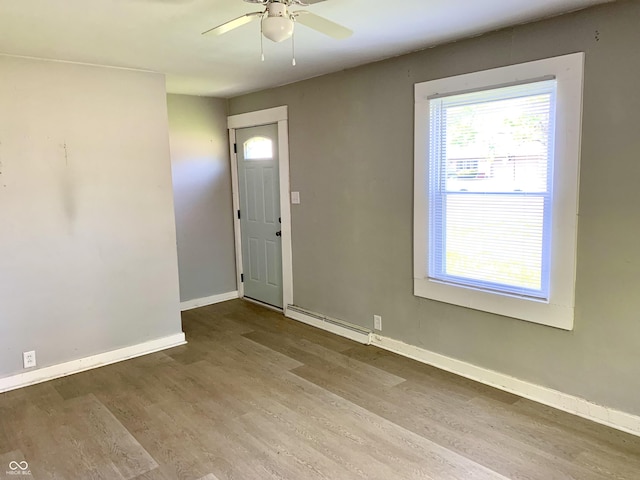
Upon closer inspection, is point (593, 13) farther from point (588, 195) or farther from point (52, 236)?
point (52, 236)

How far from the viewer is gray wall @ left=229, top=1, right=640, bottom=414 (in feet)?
8.47

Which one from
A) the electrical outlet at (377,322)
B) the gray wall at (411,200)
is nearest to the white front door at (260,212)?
the gray wall at (411,200)

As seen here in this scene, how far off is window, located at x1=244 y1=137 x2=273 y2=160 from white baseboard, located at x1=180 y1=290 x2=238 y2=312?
65.0 inches

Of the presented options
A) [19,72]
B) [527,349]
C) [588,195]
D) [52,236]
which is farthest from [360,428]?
[19,72]

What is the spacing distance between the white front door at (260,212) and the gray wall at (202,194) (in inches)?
7.8

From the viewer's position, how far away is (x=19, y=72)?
130 inches

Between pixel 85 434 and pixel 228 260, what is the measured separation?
9.90 feet

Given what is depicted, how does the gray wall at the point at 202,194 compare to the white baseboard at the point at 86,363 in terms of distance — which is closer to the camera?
the white baseboard at the point at 86,363

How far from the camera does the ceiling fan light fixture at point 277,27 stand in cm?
189

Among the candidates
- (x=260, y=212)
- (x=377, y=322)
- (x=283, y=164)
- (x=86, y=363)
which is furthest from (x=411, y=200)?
(x=86, y=363)

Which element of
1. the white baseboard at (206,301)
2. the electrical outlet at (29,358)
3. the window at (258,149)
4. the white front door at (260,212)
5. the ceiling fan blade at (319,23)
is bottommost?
the white baseboard at (206,301)

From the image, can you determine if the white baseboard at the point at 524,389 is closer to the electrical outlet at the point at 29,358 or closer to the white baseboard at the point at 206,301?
the white baseboard at the point at 206,301

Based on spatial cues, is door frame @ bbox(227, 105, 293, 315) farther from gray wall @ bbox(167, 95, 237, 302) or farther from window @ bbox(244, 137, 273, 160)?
gray wall @ bbox(167, 95, 237, 302)

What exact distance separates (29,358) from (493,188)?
3.54 meters
